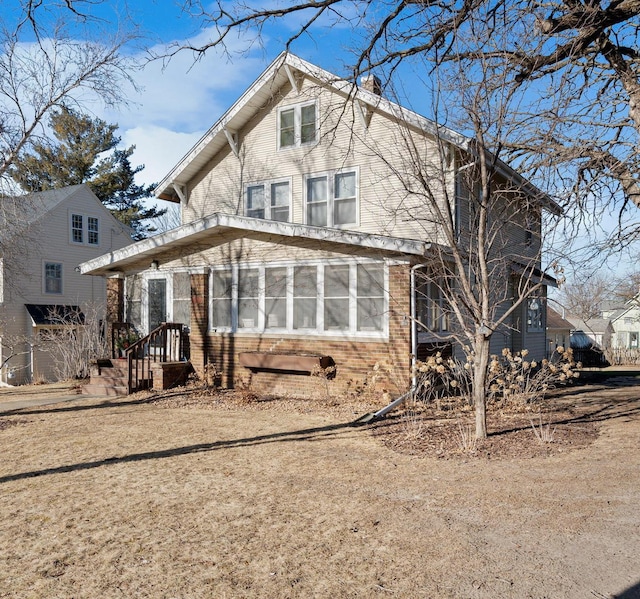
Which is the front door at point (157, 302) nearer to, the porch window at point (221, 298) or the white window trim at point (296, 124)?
the porch window at point (221, 298)

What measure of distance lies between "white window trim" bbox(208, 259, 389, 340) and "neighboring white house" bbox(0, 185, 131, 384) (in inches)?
446

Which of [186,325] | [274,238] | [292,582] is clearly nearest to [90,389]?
[186,325]

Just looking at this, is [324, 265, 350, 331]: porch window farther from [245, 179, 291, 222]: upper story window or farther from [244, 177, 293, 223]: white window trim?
[245, 179, 291, 222]: upper story window

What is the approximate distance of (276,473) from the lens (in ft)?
22.1

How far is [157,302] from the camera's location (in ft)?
52.8

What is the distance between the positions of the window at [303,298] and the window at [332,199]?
2274 mm

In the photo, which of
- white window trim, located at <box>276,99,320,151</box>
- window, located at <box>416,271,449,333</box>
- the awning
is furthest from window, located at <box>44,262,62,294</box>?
window, located at <box>416,271,449,333</box>

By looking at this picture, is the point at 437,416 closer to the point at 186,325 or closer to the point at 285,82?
the point at 186,325

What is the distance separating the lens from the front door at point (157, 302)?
15953 mm

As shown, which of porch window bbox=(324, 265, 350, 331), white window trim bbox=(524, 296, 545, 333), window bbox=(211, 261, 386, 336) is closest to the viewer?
window bbox=(211, 261, 386, 336)

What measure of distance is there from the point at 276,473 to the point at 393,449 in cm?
192

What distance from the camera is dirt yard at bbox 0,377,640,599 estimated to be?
393cm

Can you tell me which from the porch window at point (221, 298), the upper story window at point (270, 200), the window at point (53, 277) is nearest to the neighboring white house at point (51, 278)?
the window at point (53, 277)

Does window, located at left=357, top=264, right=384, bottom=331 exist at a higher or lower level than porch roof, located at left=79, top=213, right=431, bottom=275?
lower
